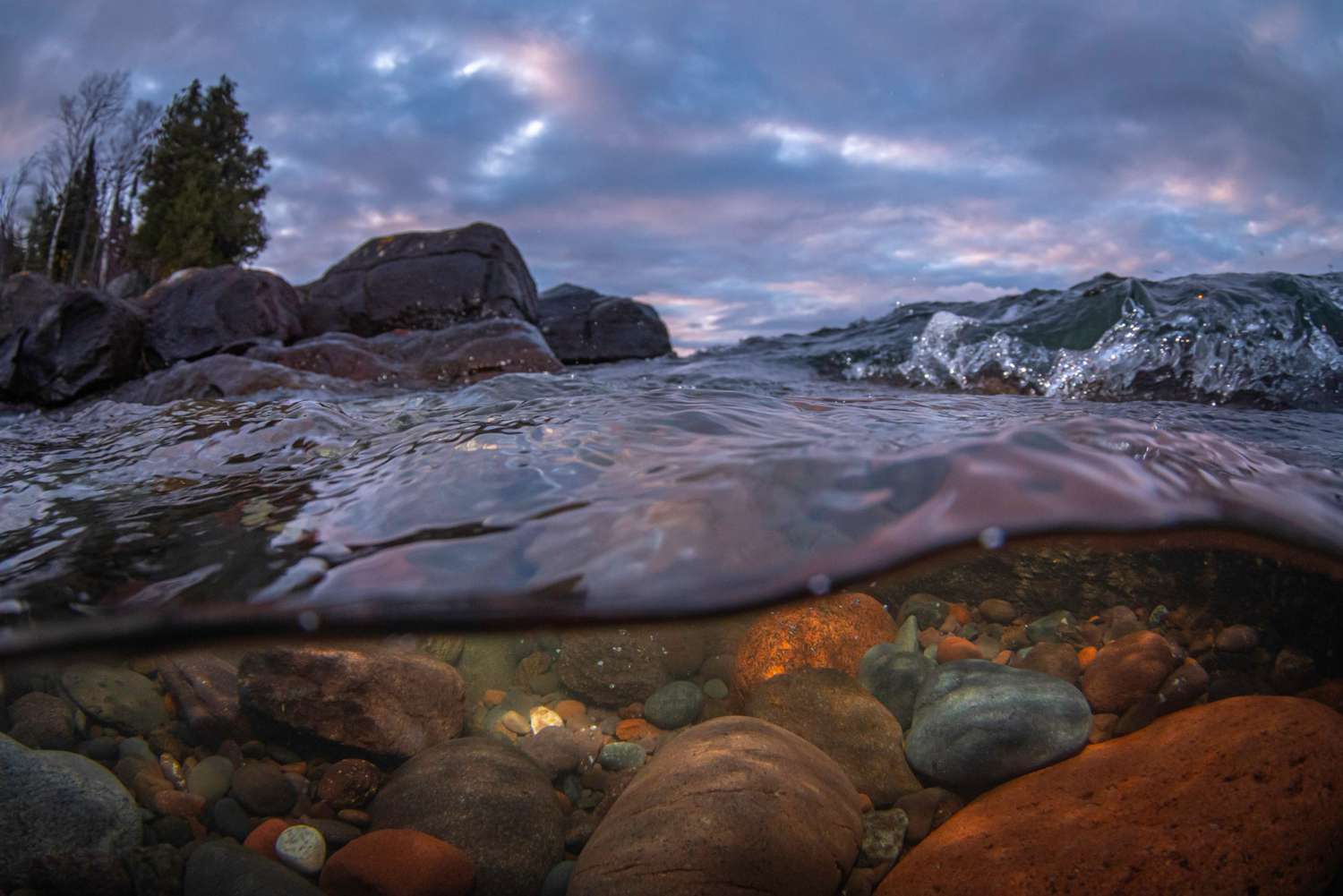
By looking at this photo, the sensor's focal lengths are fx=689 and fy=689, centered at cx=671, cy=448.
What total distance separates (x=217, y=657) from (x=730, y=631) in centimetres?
173

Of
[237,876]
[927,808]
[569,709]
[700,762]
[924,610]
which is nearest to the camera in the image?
[237,876]

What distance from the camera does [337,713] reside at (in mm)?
2271

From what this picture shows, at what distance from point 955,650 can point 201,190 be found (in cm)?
3814

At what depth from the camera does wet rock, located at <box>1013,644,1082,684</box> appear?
2.44m

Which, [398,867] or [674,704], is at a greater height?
[674,704]

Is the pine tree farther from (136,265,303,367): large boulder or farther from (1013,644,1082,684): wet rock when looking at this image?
(1013,644,1082,684): wet rock

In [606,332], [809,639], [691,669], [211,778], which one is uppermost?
[606,332]

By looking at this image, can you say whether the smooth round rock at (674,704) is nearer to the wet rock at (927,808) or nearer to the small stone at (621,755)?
the small stone at (621,755)

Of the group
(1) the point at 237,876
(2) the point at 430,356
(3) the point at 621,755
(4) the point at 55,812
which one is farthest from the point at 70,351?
(3) the point at 621,755

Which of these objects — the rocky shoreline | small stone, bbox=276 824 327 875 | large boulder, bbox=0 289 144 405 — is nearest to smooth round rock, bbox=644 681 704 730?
small stone, bbox=276 824 327 875

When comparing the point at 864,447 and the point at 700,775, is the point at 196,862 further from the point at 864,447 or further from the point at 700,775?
the point at 864,447

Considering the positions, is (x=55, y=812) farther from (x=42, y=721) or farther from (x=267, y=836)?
(x=267, y=836)

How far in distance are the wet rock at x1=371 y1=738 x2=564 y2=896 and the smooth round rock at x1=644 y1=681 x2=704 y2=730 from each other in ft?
1.39

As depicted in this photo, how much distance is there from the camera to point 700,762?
6.75ft
